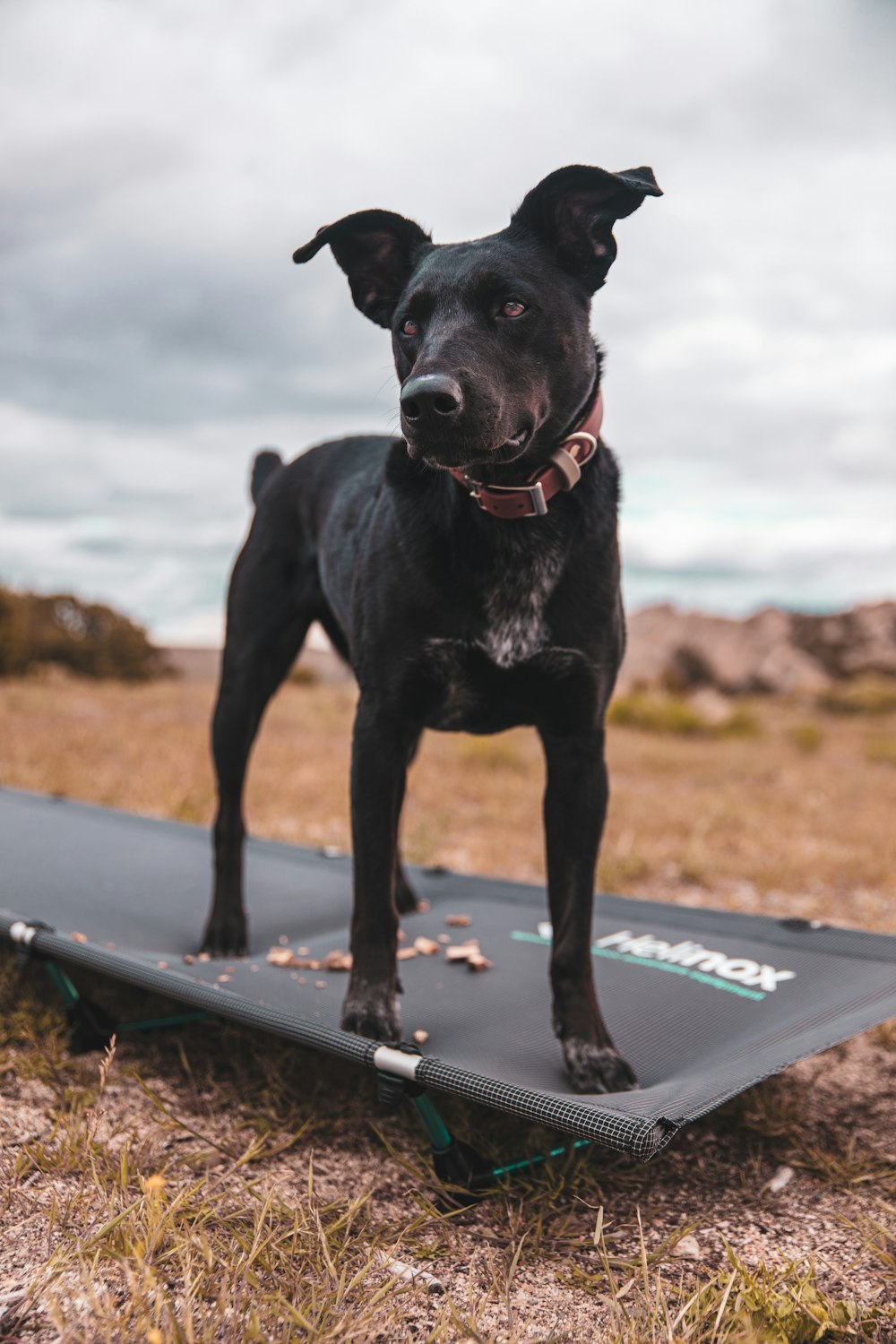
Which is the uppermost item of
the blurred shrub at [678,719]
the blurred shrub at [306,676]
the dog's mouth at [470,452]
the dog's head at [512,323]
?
the dog's head at [512,323]

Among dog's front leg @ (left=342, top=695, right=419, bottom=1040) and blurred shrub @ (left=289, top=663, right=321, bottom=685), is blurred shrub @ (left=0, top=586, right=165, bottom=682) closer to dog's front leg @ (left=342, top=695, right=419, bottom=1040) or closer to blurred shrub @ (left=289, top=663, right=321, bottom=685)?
blurred shrub @ (left=289, top=663, right=321, bottom=685)

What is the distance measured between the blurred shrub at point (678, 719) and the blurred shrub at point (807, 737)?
384 millimetres

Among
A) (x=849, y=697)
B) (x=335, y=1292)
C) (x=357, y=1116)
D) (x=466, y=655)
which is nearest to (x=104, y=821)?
(x=357, y=1116)

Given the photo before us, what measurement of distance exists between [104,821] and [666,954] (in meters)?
2.25

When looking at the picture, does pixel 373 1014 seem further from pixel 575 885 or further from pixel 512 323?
pixel 512 323

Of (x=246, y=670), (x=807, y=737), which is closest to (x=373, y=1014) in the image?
(x=246, y=670)

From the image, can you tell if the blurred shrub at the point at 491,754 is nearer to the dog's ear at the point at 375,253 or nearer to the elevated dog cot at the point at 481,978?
the elevated dog cot at the point at 481,978

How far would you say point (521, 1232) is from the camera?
5.25 ft

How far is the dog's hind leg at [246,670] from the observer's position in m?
2.63

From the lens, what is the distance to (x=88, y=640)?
1173 cm

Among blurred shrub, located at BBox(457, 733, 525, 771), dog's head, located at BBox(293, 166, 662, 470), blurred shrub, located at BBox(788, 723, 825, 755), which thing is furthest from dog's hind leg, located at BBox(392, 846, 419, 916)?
blurred shrub, located at BBox(788, 723, 825, 755)

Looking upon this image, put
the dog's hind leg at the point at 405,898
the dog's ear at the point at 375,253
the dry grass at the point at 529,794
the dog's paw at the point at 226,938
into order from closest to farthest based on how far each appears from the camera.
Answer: the dog's ear at the point at 375,253, the dog's paw at the point at 226,938, the dog's hind leg at the point at 405,898, the dry grass at the point at 529,794

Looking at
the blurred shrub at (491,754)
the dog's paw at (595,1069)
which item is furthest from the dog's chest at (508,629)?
the blurred shrub at (491,754)

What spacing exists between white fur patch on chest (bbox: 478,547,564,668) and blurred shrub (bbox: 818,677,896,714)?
10534mm
